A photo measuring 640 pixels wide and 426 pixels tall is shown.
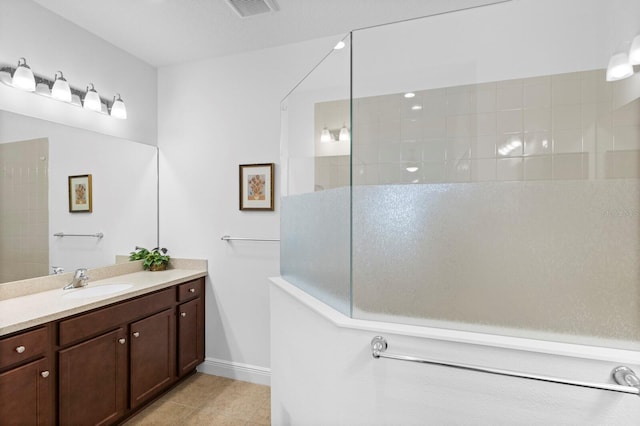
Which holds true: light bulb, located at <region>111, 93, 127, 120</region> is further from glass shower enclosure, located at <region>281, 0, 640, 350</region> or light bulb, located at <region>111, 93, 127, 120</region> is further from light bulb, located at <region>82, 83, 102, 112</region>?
glass shower enclosure, located at <region>281, 0, 640, 350</region>

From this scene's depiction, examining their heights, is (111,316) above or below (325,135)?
below

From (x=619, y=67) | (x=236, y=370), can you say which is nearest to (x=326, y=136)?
(x=619, y=67)

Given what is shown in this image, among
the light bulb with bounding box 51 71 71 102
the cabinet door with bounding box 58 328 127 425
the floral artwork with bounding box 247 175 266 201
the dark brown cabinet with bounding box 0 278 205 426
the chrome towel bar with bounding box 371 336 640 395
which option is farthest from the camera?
the floral artwork with bounding box 247 175 266 201

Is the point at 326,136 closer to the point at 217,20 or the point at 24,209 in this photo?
the point at 217,20

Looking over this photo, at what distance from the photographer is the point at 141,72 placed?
110 inches

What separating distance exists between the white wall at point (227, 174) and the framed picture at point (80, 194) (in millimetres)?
603

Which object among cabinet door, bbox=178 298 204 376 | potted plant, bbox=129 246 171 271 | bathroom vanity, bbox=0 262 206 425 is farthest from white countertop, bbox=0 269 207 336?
cabinet door, bbox=178 298 204 376

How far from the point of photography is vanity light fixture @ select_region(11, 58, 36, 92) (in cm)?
188

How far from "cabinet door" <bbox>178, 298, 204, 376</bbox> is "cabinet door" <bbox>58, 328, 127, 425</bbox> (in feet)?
1.67

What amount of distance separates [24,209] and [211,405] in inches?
70.1

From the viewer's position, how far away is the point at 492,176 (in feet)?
3.77

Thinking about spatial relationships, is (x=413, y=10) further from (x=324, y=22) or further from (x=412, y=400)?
(x=412, y=400)

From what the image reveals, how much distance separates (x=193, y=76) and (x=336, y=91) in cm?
186

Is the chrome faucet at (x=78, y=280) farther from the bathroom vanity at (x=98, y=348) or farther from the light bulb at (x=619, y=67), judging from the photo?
the light bulb at (x=619, y=67)
